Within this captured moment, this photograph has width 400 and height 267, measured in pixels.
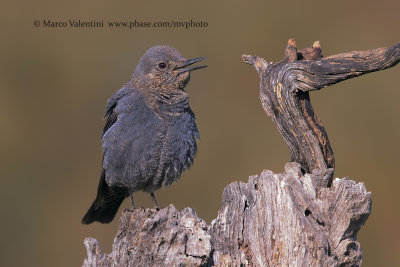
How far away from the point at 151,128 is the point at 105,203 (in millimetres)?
1700

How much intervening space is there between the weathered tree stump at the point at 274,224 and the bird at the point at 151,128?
1.54 m

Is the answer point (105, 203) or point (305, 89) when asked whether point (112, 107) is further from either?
point (305, 89)

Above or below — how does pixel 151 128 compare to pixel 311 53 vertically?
below

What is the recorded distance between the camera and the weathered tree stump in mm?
5012

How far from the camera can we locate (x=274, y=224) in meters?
5.25

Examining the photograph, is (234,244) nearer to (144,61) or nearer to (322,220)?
(322,220)

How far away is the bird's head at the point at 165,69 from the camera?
7.51 meters

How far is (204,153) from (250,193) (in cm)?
528

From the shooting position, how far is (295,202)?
5.24 metres

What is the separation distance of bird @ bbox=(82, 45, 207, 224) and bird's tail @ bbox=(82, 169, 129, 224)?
359 mm

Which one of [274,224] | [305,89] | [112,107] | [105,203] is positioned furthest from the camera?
[105,203]

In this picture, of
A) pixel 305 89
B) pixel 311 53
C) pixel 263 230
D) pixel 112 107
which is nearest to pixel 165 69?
pixel 112 107

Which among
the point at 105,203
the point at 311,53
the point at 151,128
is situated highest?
the point at 311,53

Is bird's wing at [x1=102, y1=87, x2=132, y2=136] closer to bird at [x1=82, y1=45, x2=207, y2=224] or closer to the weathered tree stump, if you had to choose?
bird at [x1=82, y1=45, x2=207, y2=224]
